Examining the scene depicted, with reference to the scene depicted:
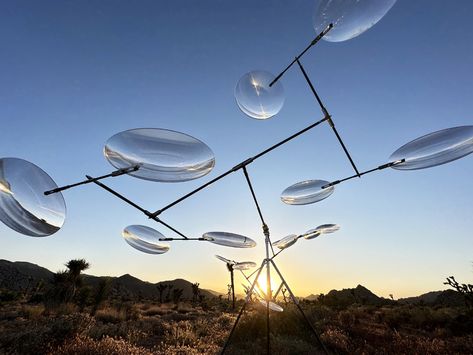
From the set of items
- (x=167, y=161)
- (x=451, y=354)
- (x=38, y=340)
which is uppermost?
(x=167, y=161)

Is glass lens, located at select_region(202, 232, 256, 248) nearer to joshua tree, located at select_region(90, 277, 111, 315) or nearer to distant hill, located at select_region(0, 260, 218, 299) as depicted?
joshua tree, located at select_region(90, 277, 111, 315)

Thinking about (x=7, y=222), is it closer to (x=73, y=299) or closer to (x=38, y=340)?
(x=38, y=340)

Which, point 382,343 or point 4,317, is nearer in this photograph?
point 382,343

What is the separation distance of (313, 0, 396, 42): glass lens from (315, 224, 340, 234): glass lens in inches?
136

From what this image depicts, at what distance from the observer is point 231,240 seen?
15.0 feet

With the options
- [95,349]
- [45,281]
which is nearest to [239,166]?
[95,349]

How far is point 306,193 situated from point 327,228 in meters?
1.30

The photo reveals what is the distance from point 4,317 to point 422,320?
890 inches

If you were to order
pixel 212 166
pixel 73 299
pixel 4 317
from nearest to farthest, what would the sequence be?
1. pixel 212 166
2. pixel 4 317
3. pixel 73 299

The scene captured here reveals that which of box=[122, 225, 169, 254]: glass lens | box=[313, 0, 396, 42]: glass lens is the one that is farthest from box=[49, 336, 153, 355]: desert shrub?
box=[313, 0, 396, 42]: glass lens

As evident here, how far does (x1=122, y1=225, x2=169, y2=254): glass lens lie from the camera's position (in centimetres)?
395

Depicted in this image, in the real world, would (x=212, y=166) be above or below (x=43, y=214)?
above

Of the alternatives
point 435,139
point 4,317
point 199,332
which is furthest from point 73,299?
point 435,139

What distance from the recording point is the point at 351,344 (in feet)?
25.5
